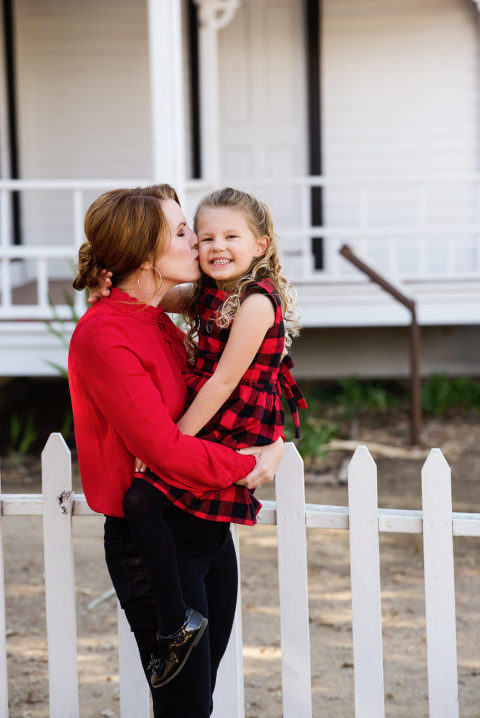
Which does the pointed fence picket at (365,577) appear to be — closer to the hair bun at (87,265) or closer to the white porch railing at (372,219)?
the hair bun at (87,265)

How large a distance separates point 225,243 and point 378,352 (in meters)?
7.30

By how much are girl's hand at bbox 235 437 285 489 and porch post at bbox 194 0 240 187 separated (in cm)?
669

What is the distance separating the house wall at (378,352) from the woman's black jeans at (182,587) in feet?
23.5

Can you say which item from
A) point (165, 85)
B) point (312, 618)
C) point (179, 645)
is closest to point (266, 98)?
point (165, 85)

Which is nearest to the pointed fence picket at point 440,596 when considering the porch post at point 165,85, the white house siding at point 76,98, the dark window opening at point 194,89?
the porch post at point 165,85

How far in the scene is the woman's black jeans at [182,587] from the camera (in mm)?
2152

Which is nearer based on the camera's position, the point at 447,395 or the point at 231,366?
the point at 231,366

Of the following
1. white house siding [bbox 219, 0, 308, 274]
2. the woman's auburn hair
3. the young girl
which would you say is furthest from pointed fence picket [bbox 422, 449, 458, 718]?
white house siding [bbox 219, 0, 308, 274]

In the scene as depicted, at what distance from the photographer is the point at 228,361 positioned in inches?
85.0

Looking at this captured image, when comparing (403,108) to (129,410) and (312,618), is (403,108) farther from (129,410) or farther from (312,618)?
(129,410)

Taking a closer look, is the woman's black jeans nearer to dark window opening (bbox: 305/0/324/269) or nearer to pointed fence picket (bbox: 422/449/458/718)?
pointed fence picket (bbox: 422/449/458/718)

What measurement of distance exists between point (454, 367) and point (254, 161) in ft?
9.28

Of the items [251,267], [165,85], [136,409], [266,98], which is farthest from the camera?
[266,98]

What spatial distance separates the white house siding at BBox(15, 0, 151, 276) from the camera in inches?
372
